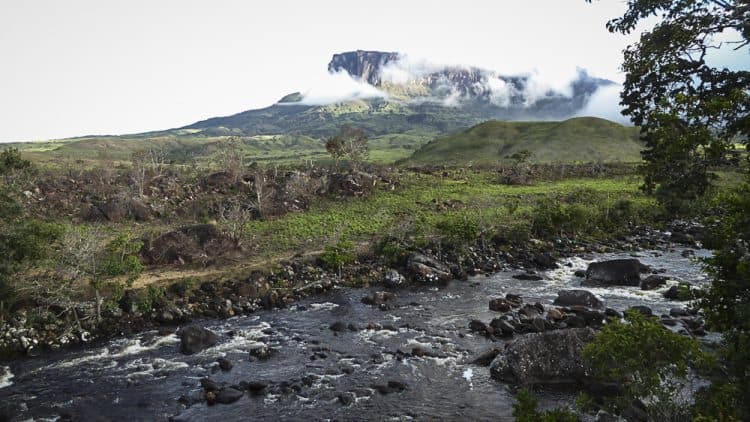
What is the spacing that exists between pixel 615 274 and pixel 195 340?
39545 millimetres

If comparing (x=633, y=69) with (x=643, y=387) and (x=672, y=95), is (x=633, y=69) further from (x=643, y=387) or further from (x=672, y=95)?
(x=643, y=387)

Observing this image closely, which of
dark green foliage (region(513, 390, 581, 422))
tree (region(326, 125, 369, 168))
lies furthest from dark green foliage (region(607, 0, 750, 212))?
tree (region(326, 125, 369, 168))

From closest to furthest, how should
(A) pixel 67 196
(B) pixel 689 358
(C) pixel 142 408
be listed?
(B) pixel 689 358 < (C) pixel 142 408 < (A) pixel 67 196

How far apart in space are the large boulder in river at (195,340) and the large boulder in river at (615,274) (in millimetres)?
35542

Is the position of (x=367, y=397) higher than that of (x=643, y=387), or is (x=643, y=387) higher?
(x=643, y=387)

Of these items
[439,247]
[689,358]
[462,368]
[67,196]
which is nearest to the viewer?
[689,358]

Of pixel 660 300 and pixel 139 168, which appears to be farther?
pixel 139 168

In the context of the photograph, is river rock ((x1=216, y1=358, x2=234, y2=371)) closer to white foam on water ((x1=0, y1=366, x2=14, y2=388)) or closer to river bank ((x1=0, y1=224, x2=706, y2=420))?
river bank ((x1=0, y1=224, x2=706, y2=420))

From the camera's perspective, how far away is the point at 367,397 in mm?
25797

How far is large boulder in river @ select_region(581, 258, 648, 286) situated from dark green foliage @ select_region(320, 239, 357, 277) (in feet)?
79.8

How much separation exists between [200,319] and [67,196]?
1605 inches

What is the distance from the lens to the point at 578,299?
3853 cm

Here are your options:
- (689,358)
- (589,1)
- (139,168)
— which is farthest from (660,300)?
(139,168)

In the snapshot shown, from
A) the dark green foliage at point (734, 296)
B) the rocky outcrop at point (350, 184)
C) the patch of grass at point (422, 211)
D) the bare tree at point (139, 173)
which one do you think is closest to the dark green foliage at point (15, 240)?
the patch of grass at point (422, 211)
